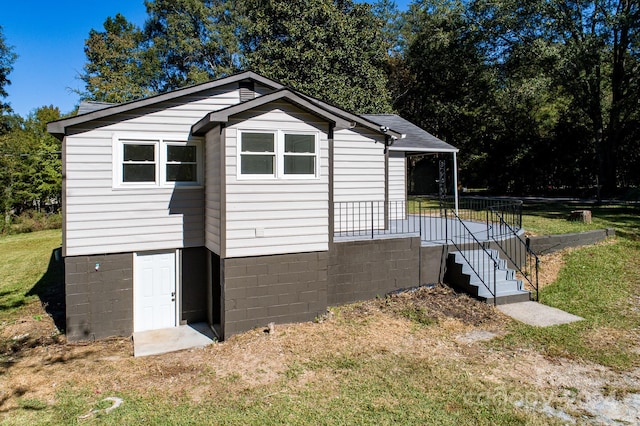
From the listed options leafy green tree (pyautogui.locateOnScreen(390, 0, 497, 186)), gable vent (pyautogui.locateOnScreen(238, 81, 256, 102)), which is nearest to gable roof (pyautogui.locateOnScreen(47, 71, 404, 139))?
gable vent (pyautogui.locateOnScreen(238, 81, 256, 102))

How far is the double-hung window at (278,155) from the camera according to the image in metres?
7.91

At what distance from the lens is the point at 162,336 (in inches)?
336

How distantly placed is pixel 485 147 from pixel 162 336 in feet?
100

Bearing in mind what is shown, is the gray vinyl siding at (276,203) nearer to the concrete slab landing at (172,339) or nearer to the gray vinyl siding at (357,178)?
the concrete slab landing at (172,339)

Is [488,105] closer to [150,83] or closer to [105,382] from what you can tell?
[150,83]

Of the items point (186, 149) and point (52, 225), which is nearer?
point (186, 149)

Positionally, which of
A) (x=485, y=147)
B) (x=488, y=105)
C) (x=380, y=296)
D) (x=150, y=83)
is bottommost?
(x=380, y=296)

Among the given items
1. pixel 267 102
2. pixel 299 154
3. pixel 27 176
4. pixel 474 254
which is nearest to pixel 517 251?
pixel 474 254

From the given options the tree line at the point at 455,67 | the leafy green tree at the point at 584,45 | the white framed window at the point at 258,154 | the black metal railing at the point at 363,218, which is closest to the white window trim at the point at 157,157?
the white framed window at the point at 258,154

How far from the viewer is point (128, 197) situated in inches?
338

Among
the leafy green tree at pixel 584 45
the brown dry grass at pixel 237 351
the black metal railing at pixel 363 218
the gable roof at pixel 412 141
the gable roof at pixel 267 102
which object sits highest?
the leafy green tree at pixel 584 45

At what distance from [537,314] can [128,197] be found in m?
8.61

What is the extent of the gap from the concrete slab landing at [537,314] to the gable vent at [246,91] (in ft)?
23.2

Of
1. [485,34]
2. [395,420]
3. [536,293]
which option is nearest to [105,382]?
[395,420]
